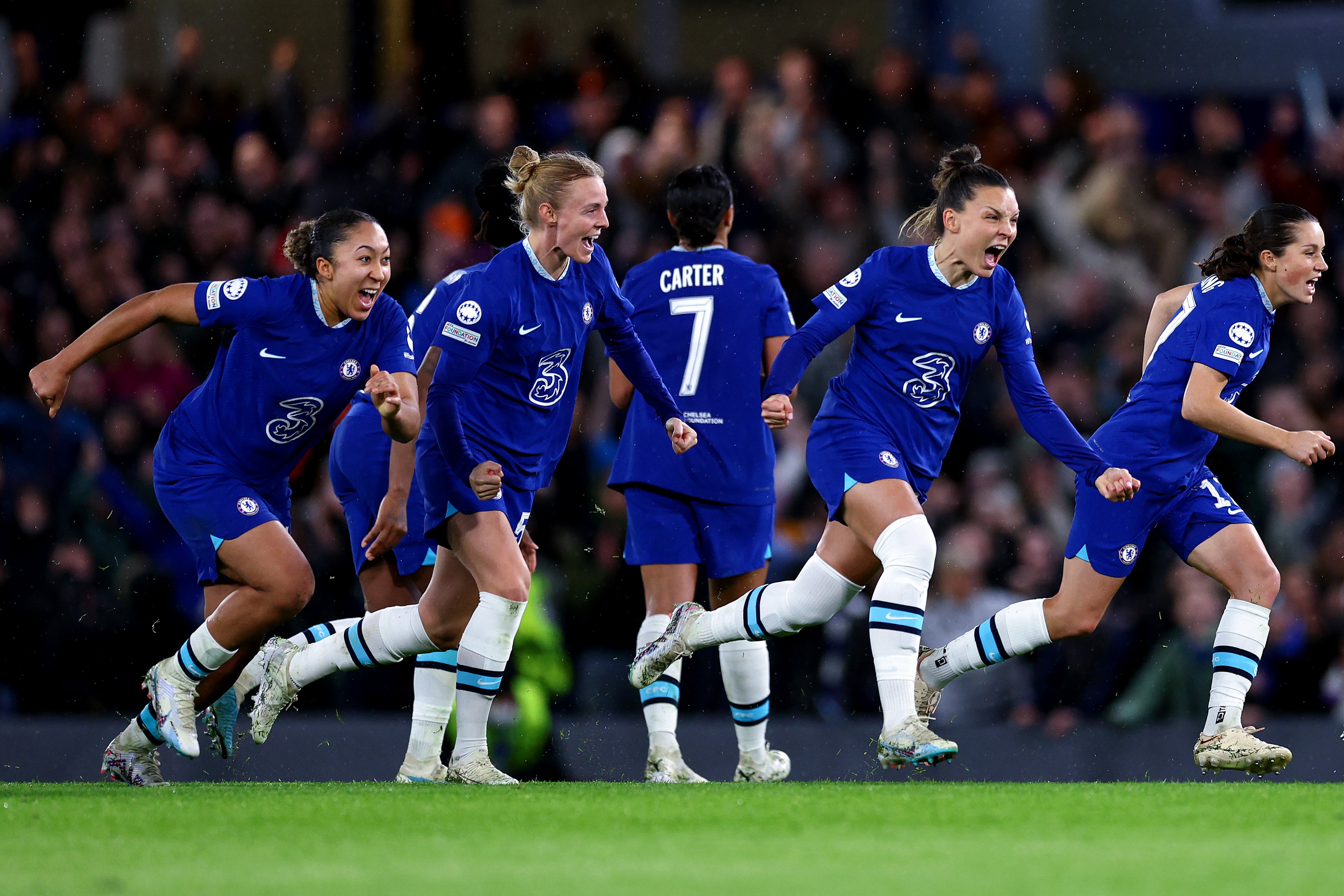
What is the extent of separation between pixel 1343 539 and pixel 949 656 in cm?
384

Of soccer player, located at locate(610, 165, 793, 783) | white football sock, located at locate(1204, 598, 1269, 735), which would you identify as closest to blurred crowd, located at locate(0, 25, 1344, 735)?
soccer player, located at locate(610, 165, 793, 783)

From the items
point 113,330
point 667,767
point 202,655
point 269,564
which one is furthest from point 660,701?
point 113,330

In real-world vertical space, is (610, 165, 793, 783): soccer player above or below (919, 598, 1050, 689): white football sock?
above

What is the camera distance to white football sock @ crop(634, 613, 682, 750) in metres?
6.75

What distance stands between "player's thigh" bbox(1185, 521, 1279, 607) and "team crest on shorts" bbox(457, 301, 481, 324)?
2707mm

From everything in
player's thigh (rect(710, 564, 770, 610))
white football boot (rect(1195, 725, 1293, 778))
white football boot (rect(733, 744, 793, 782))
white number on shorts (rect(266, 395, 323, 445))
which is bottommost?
white football boot (rect(733, 744, 793, 782))

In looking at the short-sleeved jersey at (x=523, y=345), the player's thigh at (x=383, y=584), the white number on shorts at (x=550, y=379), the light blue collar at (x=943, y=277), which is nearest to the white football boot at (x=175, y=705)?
the player's thigh at (x=383, y=584)

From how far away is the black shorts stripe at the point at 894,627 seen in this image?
579 centimetres

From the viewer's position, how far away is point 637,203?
1088 centimetres

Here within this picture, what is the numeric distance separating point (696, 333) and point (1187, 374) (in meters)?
1.85

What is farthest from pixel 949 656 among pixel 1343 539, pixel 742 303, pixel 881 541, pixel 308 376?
pixel 1343 539

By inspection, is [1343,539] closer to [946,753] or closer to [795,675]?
[795,675]

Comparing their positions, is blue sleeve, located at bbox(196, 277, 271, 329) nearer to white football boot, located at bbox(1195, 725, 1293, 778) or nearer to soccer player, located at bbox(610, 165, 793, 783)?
soccer player, located at bbox(610, 165, 793, 783)

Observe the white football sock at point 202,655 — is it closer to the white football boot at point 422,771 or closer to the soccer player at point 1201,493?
the white football boot at point 422,771
